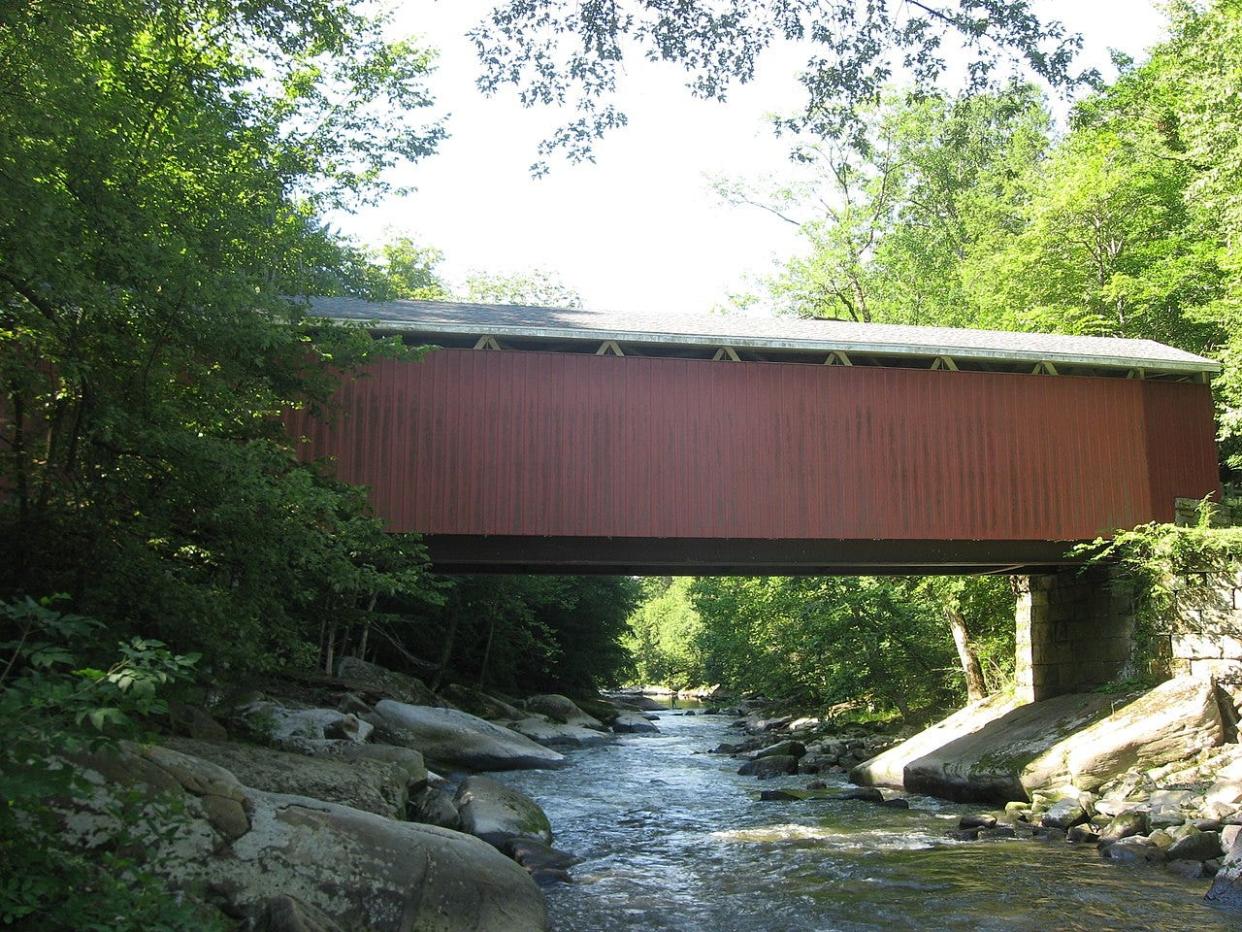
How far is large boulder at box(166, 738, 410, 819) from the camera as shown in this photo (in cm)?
590

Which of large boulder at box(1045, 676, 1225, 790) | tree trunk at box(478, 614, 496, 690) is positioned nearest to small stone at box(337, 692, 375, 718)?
tree trunk at box(478, 614, 496, 690)

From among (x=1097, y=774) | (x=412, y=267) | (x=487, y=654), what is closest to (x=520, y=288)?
(x=412, y=267)

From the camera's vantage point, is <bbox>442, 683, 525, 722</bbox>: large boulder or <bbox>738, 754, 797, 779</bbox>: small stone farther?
<bbox>442, 683, 525, 722</bbox>: large boulder

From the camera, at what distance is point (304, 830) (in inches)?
190

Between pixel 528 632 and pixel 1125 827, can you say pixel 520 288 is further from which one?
pixel 1125 827

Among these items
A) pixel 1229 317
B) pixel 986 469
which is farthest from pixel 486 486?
pixel 1229 317

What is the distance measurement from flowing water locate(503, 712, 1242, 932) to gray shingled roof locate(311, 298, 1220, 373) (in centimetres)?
483

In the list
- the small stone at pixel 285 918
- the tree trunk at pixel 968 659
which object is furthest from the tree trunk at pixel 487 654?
the small stone at pixel 285 918

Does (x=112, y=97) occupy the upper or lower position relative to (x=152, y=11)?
lower

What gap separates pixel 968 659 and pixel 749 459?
6.98 metres

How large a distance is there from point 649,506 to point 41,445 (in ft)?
19.6

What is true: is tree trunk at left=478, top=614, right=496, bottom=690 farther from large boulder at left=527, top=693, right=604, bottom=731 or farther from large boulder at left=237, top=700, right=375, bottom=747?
large boulder at left=237, top=700, right=375, bottom=747

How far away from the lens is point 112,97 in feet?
21.4

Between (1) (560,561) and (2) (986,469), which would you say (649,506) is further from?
(2) (986,469)
